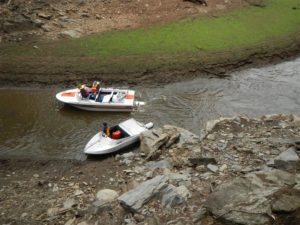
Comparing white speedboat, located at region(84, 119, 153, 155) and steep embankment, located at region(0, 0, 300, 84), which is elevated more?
steep embankment, located at region(0, 0, 300, 84)

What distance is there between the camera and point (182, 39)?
31.4 metres

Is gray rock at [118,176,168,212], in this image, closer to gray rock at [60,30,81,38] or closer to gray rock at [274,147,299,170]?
gray rock at [274,147,299,170]

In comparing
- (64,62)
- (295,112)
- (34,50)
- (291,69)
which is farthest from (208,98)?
(34,50)

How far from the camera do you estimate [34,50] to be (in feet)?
97.2

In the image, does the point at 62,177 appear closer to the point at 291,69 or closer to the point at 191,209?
the point at 191,209

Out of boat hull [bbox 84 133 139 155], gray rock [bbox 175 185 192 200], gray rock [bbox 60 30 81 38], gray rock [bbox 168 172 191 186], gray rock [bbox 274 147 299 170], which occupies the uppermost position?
gray rock [bbox 60 30 81 38]

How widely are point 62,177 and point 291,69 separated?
1954 centimetres

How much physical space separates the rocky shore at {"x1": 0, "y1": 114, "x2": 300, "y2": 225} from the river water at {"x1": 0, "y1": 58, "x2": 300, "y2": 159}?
2.00 metres

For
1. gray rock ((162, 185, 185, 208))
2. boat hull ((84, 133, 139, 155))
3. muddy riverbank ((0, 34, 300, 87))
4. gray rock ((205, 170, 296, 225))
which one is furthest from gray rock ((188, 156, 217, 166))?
muddy riverbank ((0, 34, 300, 87))

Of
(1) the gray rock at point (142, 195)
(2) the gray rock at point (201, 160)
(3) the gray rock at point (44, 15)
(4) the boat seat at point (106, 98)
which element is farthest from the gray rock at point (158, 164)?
(3) the gray rock at point (44, 15)

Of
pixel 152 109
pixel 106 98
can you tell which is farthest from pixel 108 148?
pixel 152 109

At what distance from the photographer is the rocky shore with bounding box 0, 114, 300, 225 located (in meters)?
9.55

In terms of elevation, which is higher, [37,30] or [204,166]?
[37,30]

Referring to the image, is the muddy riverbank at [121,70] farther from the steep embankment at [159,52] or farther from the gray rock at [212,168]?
the gray rock at [212,168]
